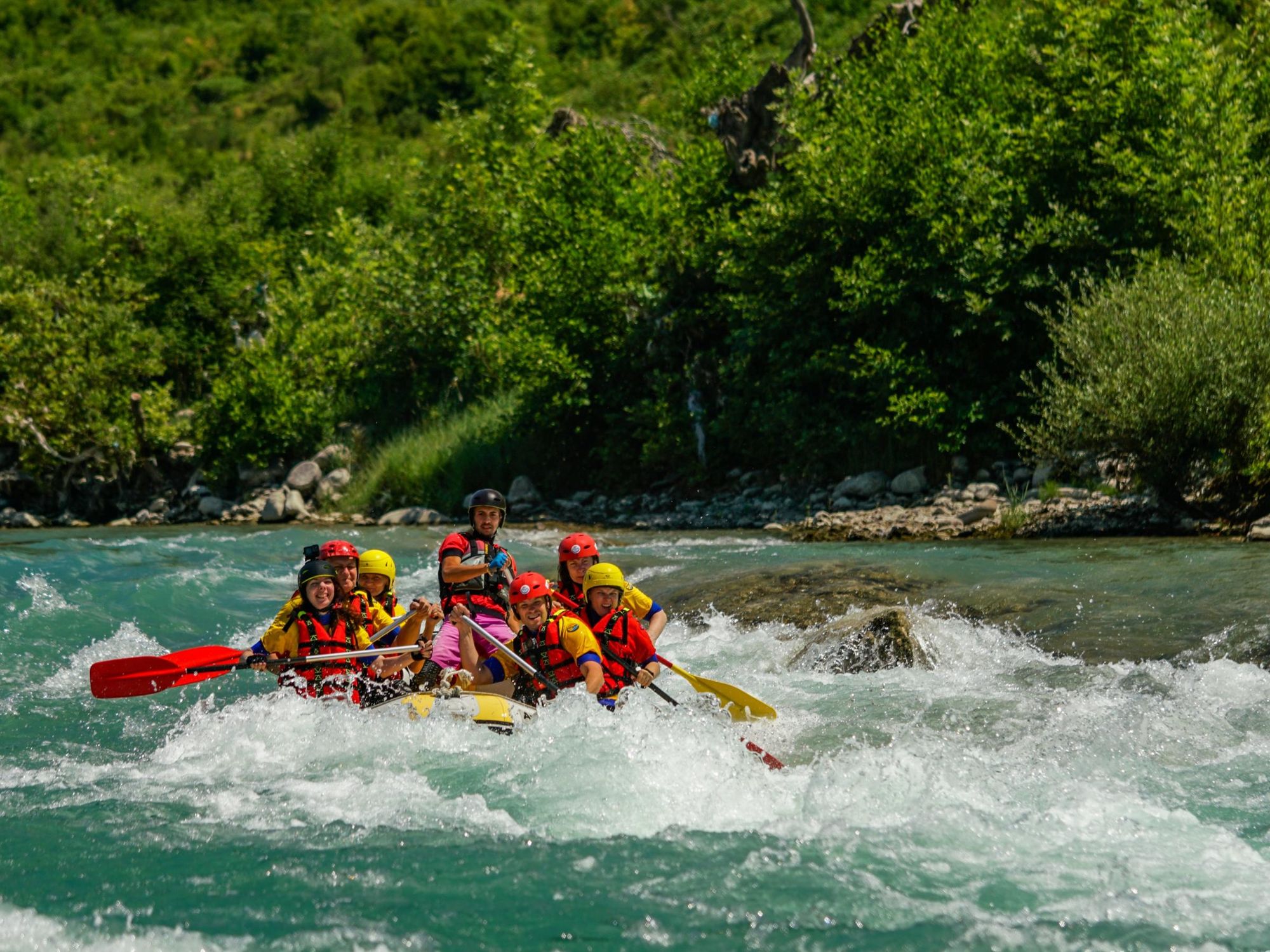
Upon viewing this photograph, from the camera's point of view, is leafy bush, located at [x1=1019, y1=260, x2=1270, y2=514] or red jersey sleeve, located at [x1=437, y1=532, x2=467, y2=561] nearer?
red jersey sleeve, located at [x1=437, y1=532, x2=467, y2=561]

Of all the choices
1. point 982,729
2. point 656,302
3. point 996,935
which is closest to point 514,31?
point 656,302

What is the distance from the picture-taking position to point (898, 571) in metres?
11.1

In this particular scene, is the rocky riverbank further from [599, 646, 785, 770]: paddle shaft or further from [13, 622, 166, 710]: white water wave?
[599, 646, 785, 770]: paddle shaft

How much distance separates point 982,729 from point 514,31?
24811 millimetres

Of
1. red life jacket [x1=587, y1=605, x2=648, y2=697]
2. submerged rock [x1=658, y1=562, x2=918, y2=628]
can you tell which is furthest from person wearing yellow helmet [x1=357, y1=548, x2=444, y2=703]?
submerged rock [x1=658, y1=562, x2=918, y2=628]

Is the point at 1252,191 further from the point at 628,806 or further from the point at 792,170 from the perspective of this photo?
the point at 628,806

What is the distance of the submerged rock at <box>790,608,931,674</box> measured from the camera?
8.51 m

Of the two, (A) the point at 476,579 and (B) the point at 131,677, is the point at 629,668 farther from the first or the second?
(B) the point at 131,677

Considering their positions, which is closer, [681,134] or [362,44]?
[681,134]

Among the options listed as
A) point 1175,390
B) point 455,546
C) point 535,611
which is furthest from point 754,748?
point 1175,390

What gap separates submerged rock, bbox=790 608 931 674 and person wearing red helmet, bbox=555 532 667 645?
54.6 inches

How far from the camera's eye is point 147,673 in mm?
7797

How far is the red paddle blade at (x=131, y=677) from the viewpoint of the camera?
773 cm

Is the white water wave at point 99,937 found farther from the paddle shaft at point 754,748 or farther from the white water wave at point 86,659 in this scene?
the white water wave at point 86,659
